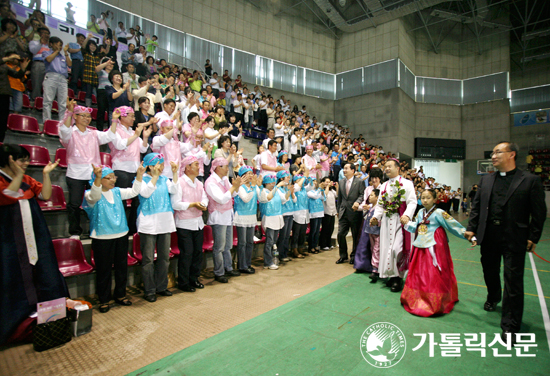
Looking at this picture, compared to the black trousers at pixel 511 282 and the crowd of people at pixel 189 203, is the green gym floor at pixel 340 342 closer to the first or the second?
the black trousers at pixel 511 282

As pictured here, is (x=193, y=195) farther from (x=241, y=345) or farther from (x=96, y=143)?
(x=241, y=345)

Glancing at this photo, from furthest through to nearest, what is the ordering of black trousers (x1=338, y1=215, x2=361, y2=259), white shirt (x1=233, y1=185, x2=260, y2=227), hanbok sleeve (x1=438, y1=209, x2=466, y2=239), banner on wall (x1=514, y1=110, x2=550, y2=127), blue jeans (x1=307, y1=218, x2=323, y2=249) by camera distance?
banner on wall (x1=514, y1=110, x2=550, y2=127), blue jeans (x1=307, y1=218, x2=323, y2=249), black trousers (x1=338, y1=215, x2=361, y2=259), white shirt (x1=233, y1=185, x2=260, y2=227), hanbok sleeve (x1=438, y1=209, x2=466, y2=239)

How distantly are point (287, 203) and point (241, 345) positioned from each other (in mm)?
3453

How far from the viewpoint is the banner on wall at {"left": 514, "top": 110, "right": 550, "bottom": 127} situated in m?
19.4

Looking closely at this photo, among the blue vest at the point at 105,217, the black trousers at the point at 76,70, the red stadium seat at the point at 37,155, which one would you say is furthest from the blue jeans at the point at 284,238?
the black trousers at the point at 76,70

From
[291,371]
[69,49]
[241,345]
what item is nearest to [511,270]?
[291,371]

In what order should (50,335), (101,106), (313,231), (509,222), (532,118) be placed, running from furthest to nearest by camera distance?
(532,118) < (313,231) < (101,106) < (509,222) < (50,335)

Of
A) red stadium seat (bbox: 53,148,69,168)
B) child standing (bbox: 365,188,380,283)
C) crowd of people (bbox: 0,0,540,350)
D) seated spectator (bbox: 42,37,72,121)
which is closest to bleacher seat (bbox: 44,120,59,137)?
seated spectator (bbox: 42,37,72,121)

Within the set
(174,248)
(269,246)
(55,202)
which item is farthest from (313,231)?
(55,202)

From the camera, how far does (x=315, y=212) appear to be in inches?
256

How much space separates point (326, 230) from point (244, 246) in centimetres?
261

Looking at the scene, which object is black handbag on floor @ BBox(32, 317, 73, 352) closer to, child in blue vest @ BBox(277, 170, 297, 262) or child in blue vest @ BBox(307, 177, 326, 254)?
child in blue vest @ BBox(277, 170, 297, 262)

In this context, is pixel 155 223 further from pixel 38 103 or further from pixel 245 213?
pixel 38 103

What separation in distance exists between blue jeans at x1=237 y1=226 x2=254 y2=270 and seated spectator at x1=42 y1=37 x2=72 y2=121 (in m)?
4.36
